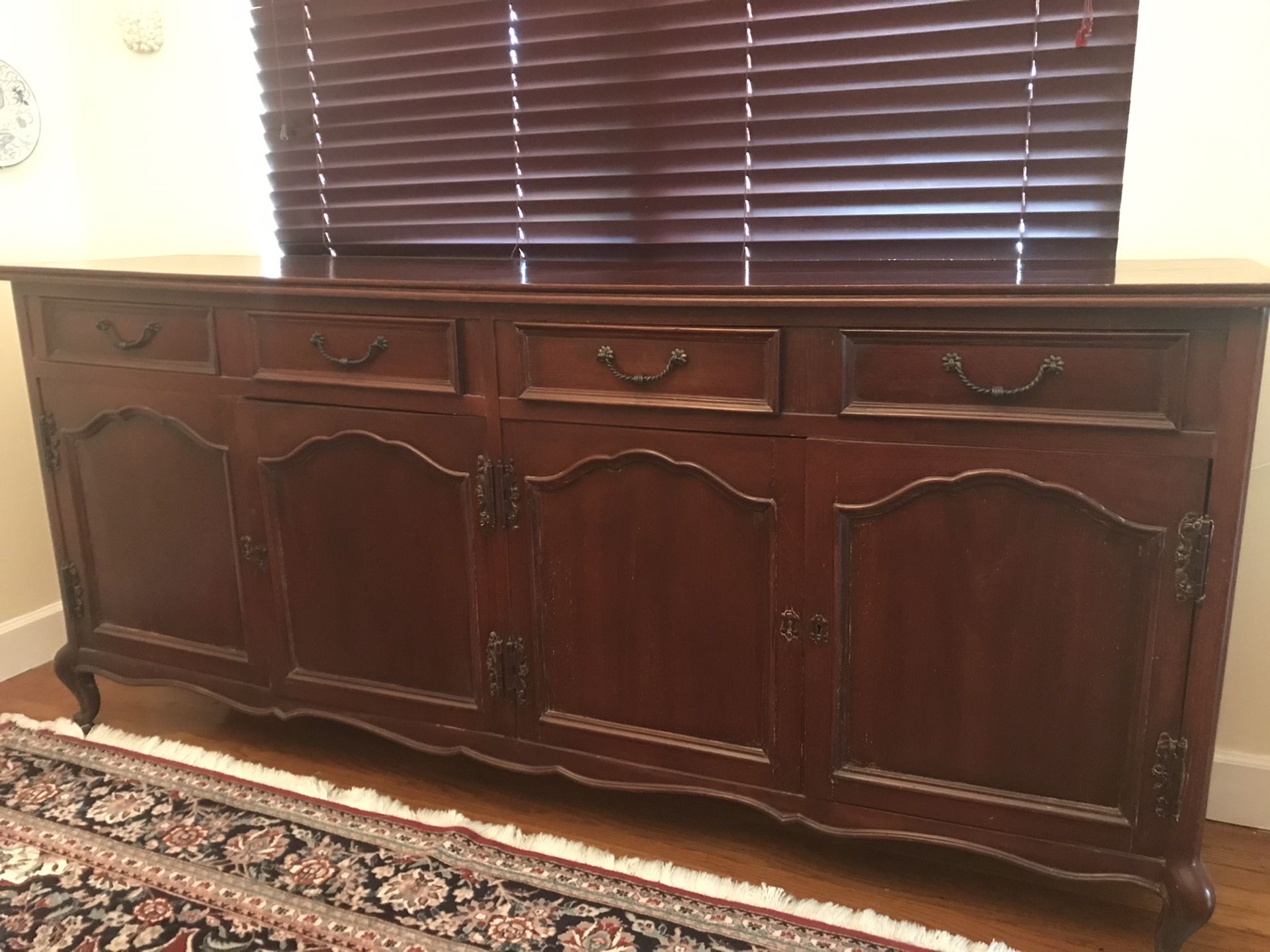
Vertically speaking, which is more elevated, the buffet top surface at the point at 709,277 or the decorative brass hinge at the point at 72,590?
the buffet top surface at the point at 709,277

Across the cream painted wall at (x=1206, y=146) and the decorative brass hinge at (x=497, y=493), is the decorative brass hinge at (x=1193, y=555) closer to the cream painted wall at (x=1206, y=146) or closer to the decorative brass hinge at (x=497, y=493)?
the cream painted wall at (x=1206, y=146)

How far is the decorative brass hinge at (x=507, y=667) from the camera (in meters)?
1.66

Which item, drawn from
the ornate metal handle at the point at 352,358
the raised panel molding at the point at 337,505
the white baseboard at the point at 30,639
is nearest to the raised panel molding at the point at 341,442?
the raised panel molding at the point at 337,505

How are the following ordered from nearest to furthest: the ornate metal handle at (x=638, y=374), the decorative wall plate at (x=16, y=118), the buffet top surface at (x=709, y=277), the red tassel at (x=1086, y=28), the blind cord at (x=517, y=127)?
the buffet top surface at (x=709, y=277) < the ornate metal handle at (x=638, y=374) < the red tassel at (x=1086, y=28) < the blind cord at (x=517, y=127) < the decorative wall plate at (x=16, y=118)

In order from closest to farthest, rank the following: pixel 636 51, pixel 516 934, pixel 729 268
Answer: pixel 516 934, pixel 729 268, pixel 636 51

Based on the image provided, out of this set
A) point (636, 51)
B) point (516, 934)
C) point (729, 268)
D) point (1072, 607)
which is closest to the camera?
point (1072, 607)

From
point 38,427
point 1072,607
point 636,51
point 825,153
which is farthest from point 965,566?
point 38,427

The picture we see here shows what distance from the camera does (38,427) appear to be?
195cm

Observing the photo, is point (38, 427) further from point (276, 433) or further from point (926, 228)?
point (926, 228)

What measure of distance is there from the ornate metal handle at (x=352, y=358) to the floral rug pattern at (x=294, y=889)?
0.80 metres

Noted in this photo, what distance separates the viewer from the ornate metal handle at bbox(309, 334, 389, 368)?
161 centimetres

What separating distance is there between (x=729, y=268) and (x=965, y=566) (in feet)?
2.07

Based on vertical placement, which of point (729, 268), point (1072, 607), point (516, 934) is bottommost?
point (516, 934)

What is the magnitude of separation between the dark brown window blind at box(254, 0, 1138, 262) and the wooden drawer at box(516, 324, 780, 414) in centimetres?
49
